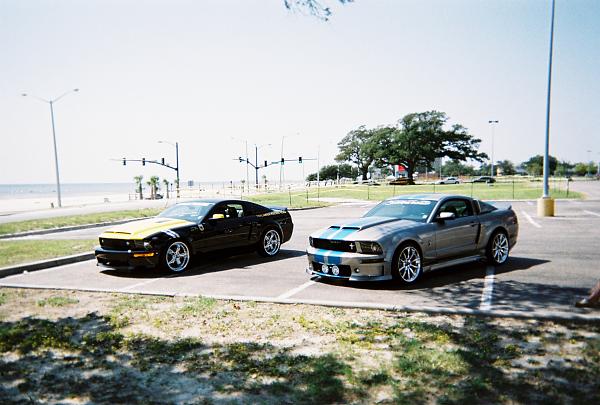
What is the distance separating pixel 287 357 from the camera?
16.5ft

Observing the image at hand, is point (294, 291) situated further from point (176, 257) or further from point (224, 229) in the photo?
point (224, 229)

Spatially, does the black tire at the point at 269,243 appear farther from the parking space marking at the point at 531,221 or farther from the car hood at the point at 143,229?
the parking space marking at the point at 531,221

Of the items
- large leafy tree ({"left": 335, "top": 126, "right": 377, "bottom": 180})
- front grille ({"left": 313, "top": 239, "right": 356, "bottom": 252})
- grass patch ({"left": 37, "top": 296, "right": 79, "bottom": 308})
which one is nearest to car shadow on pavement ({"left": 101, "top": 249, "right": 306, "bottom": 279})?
grass patch ({"left": 37, "top": 296, "right": 79, "bottom": 308})

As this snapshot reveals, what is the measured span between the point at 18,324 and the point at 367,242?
4.98 m

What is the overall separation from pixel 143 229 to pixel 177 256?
82 cm

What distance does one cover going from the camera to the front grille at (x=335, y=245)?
8.32 meters

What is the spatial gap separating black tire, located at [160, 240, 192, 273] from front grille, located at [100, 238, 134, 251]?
0.65m

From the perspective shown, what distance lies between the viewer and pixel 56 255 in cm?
1163

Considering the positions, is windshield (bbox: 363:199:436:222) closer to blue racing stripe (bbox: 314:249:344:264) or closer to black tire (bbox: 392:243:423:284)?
black tire (bbox: 392:243:423:284)

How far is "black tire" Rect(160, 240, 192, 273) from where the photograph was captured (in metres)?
9.70

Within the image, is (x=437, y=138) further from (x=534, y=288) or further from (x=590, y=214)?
(x=534, y=288)

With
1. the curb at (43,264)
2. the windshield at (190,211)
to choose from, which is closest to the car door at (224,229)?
the windshield at (190,211)

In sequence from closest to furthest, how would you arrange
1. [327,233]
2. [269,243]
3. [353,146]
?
[327,233]
[269,243]
[353,146]

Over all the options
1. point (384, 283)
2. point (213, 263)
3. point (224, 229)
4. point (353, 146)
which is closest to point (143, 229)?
point (224, 229)
